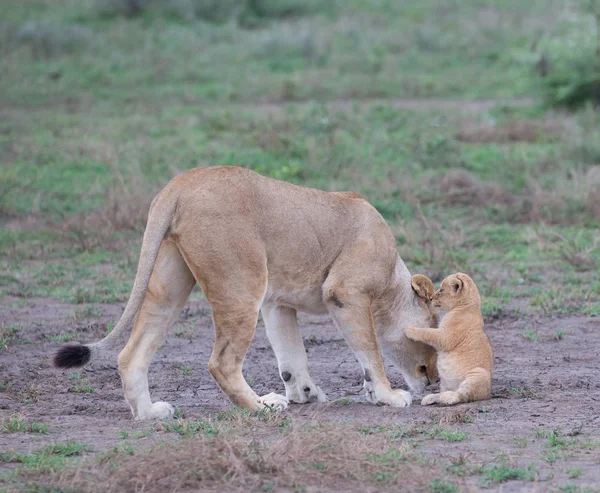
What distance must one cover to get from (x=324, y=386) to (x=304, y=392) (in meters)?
0.51

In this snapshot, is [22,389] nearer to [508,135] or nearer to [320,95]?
[508,135]

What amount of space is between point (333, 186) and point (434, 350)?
475 centimetres

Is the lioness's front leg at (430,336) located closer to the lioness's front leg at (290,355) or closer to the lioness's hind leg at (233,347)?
the lioness's front leg at (290,355)

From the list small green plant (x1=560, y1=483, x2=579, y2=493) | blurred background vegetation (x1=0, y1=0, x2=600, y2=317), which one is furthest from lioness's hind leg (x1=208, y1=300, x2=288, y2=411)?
blurred background vegetation (x1=0, y1=0, x2=600, y2=317)

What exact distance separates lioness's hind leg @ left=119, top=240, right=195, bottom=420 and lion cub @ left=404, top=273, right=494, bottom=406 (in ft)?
4.32

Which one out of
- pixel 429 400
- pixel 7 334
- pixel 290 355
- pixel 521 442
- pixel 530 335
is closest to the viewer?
pixel 521 442

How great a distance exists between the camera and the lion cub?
5.72m

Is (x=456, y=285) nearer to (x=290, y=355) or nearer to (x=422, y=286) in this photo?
(x=422, y=286)

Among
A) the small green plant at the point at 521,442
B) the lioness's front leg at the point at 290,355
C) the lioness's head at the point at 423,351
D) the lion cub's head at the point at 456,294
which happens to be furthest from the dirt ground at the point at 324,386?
the lion cub's head at the point at 456,294

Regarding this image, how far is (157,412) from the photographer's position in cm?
541

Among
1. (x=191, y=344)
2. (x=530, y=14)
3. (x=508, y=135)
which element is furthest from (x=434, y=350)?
(x=530, y=14)

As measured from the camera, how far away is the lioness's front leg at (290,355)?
588 cm

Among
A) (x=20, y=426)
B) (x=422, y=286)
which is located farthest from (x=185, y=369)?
(x=20, y=426)

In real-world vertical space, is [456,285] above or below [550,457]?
above
